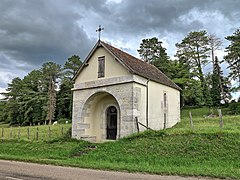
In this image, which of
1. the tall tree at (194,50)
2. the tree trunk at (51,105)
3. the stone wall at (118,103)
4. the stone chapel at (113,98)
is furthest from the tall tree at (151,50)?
the stone wall at (118,103)

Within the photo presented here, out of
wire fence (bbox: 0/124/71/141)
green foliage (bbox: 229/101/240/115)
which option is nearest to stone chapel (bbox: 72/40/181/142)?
wire fence (bbox: 0/124/71/141)

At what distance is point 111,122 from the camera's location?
64.4ft

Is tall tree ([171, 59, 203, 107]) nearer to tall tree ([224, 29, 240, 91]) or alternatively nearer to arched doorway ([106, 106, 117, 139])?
tall tree ([224, 29, 240, 91])

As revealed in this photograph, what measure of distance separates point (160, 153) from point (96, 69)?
9469mm

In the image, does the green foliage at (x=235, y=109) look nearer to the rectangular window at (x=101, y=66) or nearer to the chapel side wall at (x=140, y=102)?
the chapel side wall at (x=140, y=102)

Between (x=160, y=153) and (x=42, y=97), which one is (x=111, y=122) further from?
(x=42, y=97)

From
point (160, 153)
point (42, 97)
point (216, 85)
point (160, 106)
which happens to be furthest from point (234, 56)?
point (42, 97)

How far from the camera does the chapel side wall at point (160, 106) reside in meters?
18.8

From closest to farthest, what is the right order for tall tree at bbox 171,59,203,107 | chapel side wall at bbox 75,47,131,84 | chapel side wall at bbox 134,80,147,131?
chapel side wall at bbox 134,80,147,131 → chapel side wall at bbox 75,47,131,84 → tall tree at bbox 171,59,203,107

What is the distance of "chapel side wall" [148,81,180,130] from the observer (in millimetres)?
18844

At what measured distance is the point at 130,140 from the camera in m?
14.7

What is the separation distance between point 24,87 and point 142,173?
176ft

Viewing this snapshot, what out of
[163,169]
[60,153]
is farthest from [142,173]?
[60,153]

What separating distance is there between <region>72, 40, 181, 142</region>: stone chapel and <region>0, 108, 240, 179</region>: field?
2.75 m
